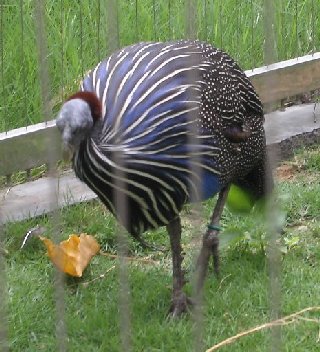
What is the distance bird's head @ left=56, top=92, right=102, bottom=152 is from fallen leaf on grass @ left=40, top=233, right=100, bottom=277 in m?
0.54

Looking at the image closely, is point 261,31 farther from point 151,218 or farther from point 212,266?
point 151,218

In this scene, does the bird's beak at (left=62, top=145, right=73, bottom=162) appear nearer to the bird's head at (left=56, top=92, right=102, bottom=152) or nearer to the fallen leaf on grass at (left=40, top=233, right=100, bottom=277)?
the bird's head at (left=56, top=92, right=102, bottom=152)

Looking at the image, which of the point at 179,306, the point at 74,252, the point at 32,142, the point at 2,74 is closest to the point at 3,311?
the point at 74,252

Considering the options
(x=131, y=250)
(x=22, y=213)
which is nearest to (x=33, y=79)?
(x=22, y=213)

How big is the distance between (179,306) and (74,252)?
403 mm

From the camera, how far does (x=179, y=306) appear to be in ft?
11.4

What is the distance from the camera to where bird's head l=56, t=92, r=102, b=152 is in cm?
300

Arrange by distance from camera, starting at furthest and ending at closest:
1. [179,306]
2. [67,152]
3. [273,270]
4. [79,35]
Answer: [79,35]
[273,270]
[179,306]
[67,152]

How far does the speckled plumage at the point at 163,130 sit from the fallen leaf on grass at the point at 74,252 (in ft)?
0.99

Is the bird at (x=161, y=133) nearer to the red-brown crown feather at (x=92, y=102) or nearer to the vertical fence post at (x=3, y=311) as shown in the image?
the red-brown crown feather at (x=92, y=102)

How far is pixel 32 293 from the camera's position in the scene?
139 inches

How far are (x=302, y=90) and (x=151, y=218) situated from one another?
197 cm

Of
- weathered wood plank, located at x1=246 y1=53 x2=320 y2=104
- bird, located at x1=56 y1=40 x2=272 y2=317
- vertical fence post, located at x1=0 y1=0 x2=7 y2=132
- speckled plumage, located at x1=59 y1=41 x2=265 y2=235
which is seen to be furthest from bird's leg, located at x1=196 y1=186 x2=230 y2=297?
weathered wood plank, located at x1=246 y1=53 x2=320 y2=104

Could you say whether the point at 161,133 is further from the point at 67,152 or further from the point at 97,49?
the point at 97,49
